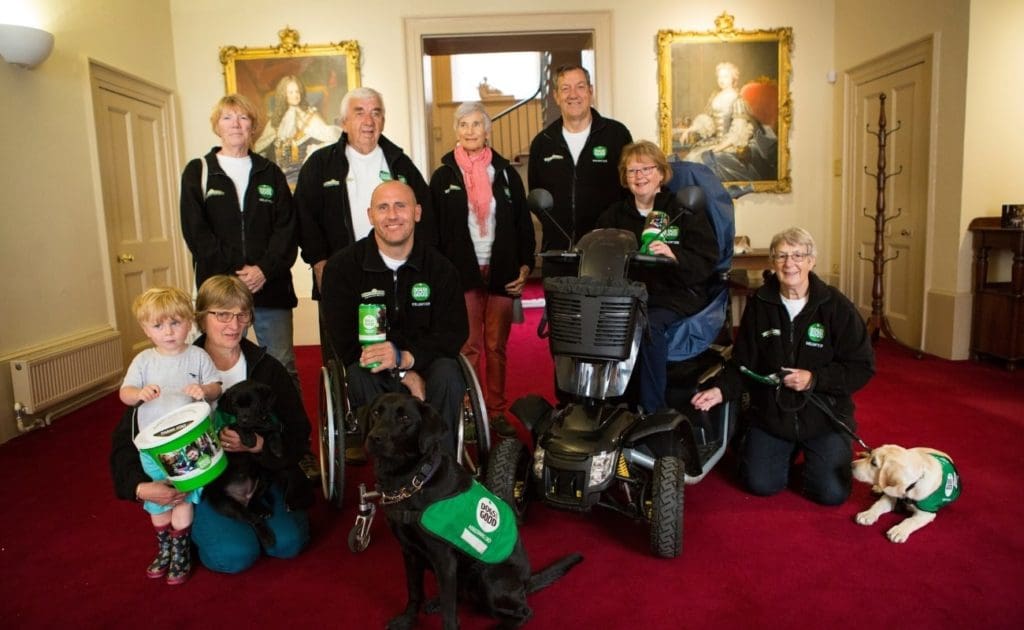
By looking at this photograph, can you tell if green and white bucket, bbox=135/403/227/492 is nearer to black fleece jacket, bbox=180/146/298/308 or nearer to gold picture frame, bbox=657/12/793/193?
black fleece jacket, bbox=180/146/298/308

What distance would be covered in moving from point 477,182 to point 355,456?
55.6 inches

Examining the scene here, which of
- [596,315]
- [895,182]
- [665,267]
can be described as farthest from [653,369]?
[895,182]

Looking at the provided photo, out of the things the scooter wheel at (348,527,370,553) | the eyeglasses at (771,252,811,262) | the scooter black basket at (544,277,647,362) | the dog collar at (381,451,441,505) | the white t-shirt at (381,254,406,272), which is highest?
the white t-shirt at (381,254,406,272)

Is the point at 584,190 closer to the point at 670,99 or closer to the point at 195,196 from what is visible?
the point at 195,196

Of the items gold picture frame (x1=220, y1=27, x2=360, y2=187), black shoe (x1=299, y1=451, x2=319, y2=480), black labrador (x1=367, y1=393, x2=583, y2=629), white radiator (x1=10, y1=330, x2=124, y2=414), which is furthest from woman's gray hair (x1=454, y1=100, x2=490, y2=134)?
gold picture frame (x1=220, y1=27, x2=360, y2=187)

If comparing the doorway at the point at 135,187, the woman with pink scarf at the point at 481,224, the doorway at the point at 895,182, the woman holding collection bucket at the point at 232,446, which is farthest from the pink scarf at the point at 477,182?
the doorway at the point at 895,182

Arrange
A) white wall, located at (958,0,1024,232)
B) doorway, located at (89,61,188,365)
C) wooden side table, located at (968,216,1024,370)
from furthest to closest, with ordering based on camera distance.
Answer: doorway, located at (89,61,188,365) < white wall, located at (958,0,1024,232) < wooden side table, located at (968,216,1024,370)

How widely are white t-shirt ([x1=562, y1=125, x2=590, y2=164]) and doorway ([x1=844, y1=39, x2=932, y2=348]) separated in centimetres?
317

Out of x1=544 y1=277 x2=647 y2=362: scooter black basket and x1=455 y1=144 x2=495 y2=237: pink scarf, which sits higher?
x1=455 y1=144 x2=495 y2=237: pink scarf

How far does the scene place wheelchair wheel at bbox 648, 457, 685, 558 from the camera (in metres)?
2.24

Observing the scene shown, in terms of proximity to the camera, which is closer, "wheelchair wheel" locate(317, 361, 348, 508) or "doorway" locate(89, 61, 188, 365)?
"wheelchair wheel" locate(317, 361, 348, 508)

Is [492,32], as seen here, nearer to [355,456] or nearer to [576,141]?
[576,141]

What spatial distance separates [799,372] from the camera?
103 inches

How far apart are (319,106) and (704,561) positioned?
5250 millimetres
